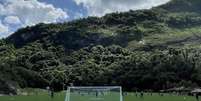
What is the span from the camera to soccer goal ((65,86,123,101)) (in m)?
19.4

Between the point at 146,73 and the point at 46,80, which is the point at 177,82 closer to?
the point at 146,73

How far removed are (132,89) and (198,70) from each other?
2325 centimetres

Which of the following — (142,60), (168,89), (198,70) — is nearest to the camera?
(168,89)

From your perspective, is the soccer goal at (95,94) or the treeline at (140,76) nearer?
the soccer goal at (95,94)

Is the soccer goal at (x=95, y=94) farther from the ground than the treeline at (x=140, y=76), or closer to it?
closer to it

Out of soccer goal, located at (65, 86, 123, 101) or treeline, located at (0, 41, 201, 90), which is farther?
treeline, located at (0, 41, 201, 90)

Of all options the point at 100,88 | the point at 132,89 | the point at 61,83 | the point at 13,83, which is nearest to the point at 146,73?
the point at 132,89

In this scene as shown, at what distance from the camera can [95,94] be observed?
19.7 metres

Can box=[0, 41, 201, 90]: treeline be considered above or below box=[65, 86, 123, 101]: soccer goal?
above

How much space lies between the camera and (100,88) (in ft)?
66.1

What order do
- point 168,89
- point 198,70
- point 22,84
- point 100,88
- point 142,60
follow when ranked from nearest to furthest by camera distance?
point 100,88 → point 168,89 → point 198,70 → point 22,84 → point 142,60

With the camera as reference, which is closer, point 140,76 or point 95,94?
point 95,94

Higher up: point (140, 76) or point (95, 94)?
point (140, 76)

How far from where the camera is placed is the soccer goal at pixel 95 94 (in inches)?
764
